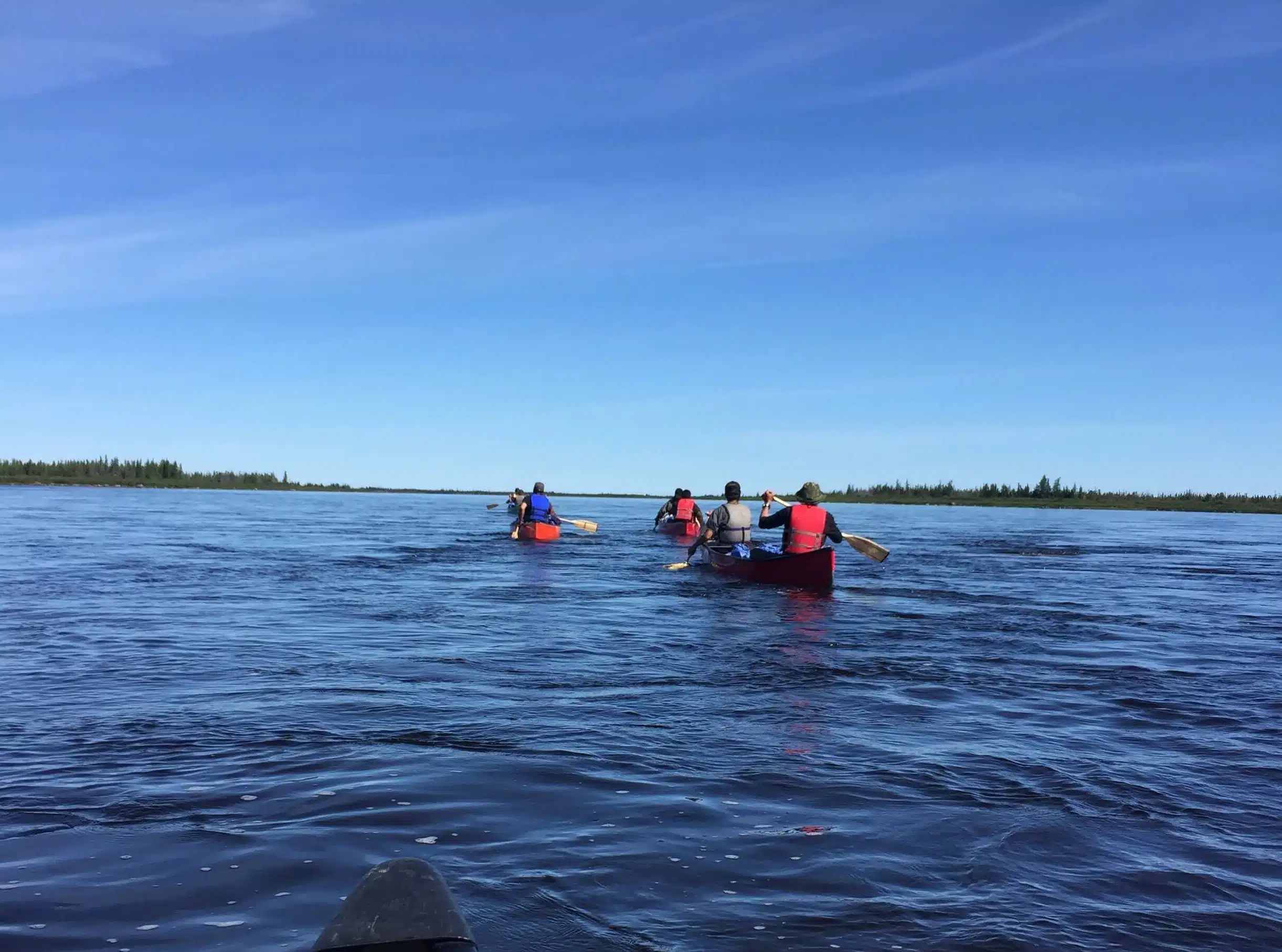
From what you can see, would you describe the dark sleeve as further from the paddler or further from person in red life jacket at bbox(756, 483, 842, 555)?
the paddler

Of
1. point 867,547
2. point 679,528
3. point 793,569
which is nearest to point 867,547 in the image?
point 867,547

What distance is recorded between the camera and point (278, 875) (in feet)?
16.4

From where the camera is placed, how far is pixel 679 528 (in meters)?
38.7

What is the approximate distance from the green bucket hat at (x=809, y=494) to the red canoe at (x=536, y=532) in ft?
55.6

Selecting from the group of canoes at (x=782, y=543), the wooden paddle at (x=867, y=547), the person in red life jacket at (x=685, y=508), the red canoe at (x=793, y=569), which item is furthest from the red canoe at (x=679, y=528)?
the wooden paddle at (x=867, y=547)

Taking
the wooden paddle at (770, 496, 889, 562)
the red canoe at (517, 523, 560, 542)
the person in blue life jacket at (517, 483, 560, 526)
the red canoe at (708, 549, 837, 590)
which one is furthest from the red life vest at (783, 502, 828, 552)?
the red canoe at (517, 523, 560, 542)

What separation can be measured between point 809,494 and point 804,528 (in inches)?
41.2

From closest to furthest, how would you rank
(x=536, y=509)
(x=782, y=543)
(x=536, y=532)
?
(x=782, y=543), (x=536, y=509), (x=536, y=532)

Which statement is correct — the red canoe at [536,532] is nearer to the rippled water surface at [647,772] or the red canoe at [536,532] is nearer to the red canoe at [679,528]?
the red canoe at [679,528]

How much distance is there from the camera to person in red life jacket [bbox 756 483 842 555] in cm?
1916

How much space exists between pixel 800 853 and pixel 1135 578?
23637 mm

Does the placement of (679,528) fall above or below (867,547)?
below

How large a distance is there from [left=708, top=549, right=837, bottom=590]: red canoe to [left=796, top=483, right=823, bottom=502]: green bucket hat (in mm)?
987

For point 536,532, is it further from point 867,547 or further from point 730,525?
point 867,547
